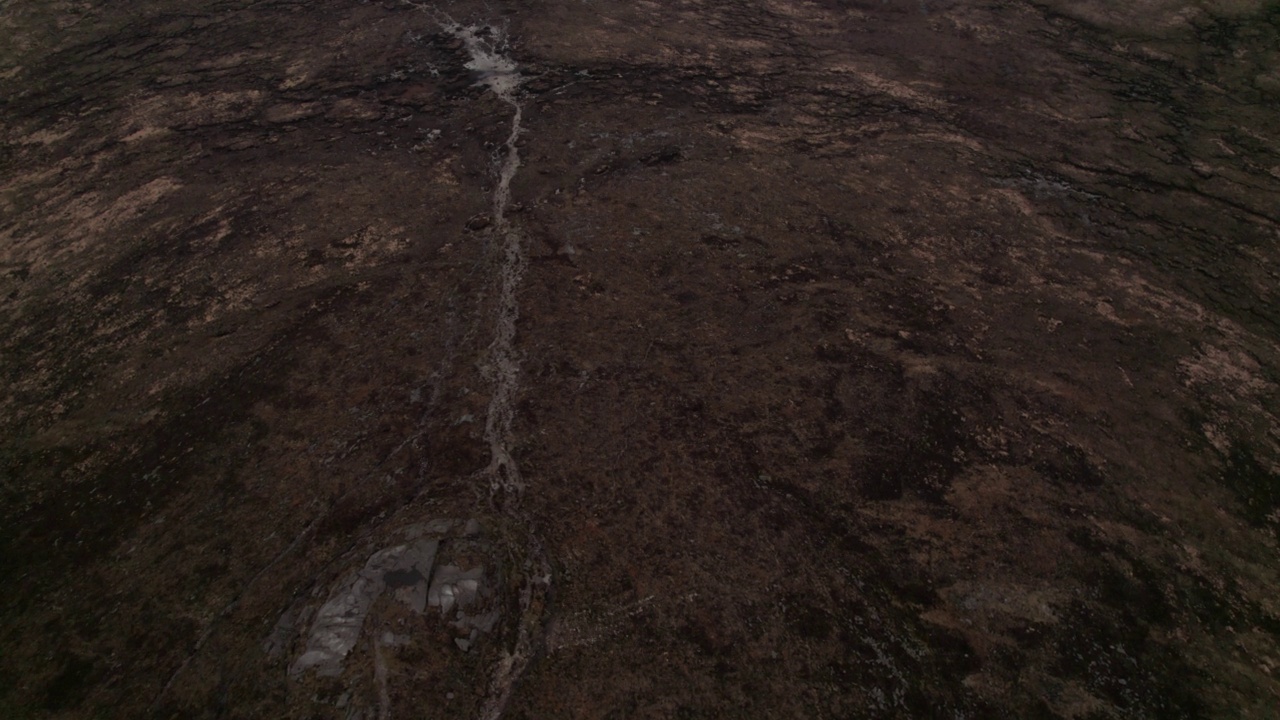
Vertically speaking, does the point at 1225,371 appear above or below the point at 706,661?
above

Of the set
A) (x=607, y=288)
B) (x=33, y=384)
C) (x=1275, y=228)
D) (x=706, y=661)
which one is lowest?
(x=33, y=384)

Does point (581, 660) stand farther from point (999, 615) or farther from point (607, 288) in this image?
point (607, 288)

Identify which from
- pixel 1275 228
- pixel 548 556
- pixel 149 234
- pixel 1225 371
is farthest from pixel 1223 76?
pixel 149 234

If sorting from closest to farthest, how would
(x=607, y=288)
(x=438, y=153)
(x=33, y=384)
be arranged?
(x=33, y=384), (x=607, y=288), (x=438, y=153)

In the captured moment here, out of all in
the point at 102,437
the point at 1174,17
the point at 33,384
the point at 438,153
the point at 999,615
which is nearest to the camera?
the point at 999,615

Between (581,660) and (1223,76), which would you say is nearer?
(581,660)

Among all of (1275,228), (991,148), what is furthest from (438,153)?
(1275,228)

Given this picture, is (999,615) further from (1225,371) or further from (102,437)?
(102,437)
